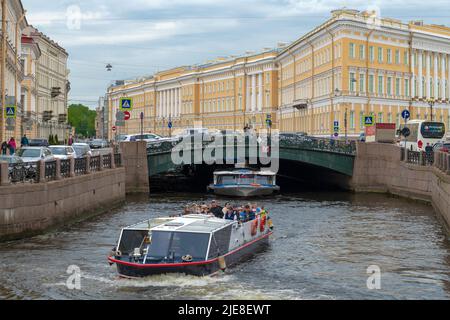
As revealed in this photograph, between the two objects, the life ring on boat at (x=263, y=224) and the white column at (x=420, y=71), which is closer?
the life ring on boat at (x=263, y=224)

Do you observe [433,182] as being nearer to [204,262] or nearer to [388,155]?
[388,155]

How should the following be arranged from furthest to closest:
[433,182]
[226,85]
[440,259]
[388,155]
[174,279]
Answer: [226,85]
[388,155]
[433,182]
[440,259]
[174,279]

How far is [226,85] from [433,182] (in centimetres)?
9632

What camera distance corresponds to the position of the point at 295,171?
6531cm

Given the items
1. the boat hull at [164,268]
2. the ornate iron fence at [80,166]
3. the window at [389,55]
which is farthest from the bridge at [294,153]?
the window at [389,55]

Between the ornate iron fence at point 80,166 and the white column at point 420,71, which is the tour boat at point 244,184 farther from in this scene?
the white column at point 420,71

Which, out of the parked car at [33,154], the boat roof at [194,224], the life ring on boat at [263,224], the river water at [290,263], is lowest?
the river water at [290,263]

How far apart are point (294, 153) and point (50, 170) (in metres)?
24.8

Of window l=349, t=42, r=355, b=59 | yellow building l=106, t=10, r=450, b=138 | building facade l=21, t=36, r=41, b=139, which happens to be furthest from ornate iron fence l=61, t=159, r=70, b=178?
window l=349, t=42, r=355, b=59

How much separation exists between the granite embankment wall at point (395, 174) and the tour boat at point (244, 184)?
5167mm

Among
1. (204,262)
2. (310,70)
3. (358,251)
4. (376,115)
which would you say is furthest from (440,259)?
(310,70)

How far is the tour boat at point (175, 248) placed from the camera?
72.1ft

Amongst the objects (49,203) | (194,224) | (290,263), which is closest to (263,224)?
(290,263)

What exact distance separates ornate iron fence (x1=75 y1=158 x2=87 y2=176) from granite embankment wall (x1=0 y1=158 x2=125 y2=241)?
0.34 metres
